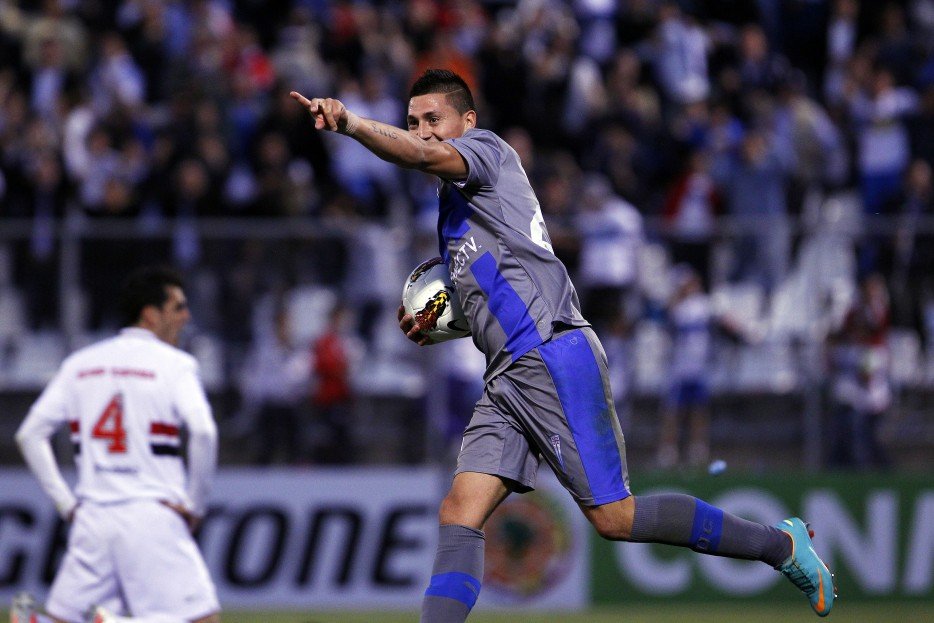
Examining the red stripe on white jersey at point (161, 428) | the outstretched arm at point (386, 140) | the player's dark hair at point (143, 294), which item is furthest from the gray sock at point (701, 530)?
the player's dark hair at point (143, 294)

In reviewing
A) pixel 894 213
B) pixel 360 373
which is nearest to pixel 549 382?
pixel 360 373

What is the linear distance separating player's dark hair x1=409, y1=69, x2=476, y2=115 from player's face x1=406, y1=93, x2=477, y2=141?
0.02 meters

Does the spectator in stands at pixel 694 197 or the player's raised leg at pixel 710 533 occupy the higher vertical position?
the spectator in stands at pixel 694 197

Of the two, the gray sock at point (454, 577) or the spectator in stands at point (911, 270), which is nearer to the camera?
the gray sock at point (454, 577)

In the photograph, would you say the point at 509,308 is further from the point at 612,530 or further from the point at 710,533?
the point at 710,533

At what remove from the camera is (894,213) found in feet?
48.1

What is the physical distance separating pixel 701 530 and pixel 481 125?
962 centimetres

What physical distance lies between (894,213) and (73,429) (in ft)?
30.4

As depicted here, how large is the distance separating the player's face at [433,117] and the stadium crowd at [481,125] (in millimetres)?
6386

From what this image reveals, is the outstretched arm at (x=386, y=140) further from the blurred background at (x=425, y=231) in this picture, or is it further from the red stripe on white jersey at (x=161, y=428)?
the blurred background at (x=425, y=231)

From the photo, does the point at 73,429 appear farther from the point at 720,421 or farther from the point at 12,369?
the point at 720,421

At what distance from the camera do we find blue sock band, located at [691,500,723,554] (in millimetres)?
6781

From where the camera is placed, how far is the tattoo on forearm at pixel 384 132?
5.96 meters

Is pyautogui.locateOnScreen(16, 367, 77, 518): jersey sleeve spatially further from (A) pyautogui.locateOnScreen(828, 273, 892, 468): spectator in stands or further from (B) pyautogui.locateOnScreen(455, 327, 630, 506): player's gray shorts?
(A) pyautogui.locateOnScreen(828, 273, 892, 468): spectator in stands
